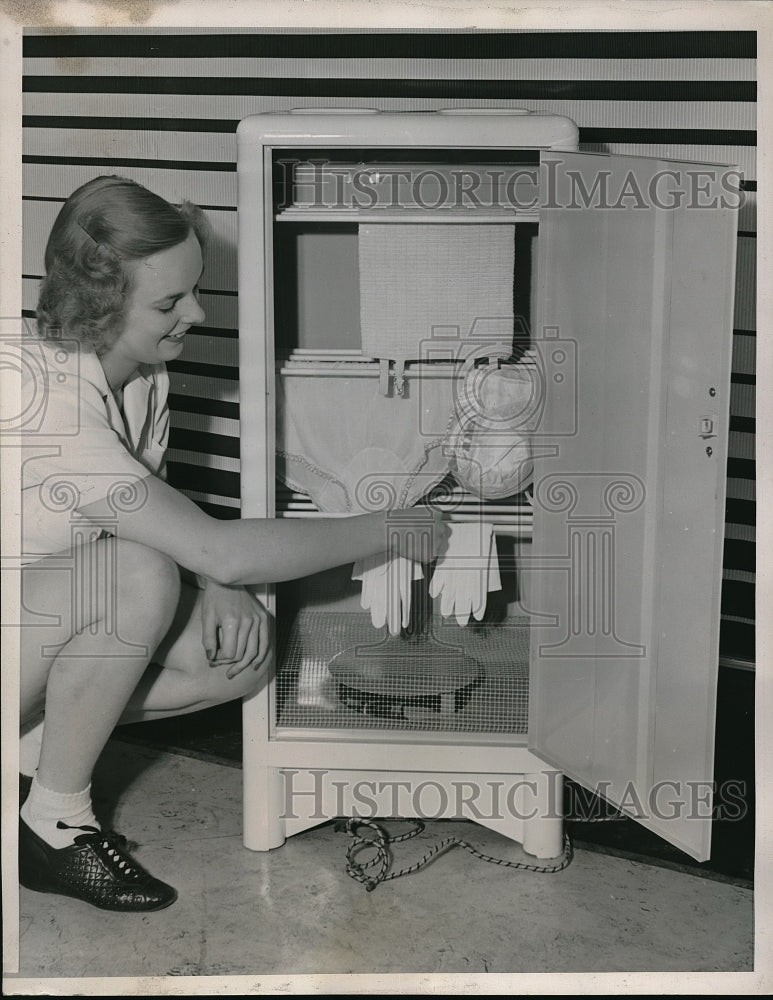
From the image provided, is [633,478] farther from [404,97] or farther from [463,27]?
[404,97]

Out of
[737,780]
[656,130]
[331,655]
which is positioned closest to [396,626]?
[331,655]

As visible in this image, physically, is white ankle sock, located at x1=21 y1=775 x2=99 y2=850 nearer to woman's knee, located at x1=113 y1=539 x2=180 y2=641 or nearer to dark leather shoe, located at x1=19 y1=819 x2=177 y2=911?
dark leather shoe, located at x1=19 y1=819 x2=177 y2=911

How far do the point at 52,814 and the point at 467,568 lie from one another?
887mm

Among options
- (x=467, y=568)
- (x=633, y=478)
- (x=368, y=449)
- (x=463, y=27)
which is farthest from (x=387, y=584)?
(x=463, y=27)

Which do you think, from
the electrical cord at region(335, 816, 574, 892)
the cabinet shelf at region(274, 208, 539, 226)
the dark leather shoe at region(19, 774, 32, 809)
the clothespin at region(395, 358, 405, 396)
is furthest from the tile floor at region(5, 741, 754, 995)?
the cabinet shelf at region(274, 208, 539, 226)

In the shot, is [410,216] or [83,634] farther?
[410,216]

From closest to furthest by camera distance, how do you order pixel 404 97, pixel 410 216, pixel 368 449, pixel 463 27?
pixel 463 27 < pixel 410 216 < pixel 368 449 < pixel 404 97

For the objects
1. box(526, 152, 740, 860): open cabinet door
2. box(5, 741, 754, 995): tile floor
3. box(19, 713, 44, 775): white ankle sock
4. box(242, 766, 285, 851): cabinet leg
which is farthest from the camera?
box(242, 766, 285, 851): cabinet leg

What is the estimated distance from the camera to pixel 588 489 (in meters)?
1.83

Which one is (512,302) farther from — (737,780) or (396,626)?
(737,780)

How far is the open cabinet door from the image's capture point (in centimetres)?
158

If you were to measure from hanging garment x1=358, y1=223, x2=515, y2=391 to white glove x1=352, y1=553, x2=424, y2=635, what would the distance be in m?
0.41

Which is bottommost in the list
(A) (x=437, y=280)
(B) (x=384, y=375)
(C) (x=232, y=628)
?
(C) (x=232, y=628)

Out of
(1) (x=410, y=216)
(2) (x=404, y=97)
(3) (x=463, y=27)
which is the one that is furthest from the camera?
(2) (x=404, y=97)
